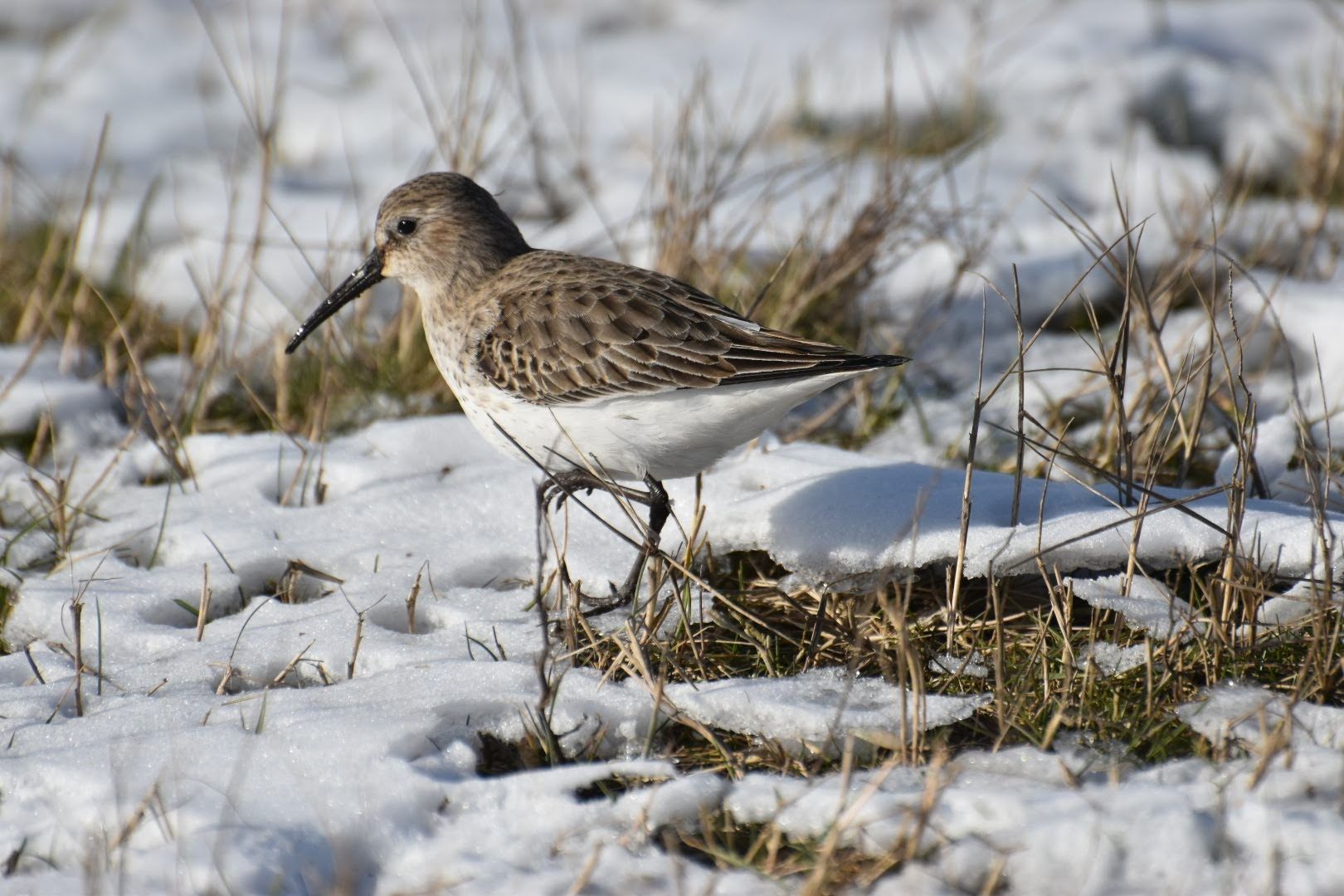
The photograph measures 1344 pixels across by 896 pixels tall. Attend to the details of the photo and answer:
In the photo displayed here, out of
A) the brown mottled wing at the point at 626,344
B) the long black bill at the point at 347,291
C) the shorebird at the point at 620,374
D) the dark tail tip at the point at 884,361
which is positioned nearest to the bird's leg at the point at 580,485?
the shorebird at the point at 620,374

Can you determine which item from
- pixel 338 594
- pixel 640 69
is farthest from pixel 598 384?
pixel 640 69

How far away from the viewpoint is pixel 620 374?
4066 millimetres

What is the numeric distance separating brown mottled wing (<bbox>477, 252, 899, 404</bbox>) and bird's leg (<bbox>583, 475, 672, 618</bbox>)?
1.20ft

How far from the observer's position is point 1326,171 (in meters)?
6.34

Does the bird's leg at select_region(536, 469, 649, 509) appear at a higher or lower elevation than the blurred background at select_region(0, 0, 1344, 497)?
lower

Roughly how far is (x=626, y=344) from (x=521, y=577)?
0.86 m

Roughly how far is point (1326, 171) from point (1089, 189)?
3.82 ft

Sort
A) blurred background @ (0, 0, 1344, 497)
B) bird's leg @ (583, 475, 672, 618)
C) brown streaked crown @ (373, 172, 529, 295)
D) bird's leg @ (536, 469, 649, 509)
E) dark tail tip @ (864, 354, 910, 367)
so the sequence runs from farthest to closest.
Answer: blurred background @ (0, 0, 1344, 497) → brown streaked crown @ (373, 172, 529, 295) → bird's leg @ (536, 469, 649, 509) → bird's leg @ (583, 475, 672, 618) → dark tail tip @ (864, 354, 910, 367)

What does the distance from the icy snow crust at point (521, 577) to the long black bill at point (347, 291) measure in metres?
0.42

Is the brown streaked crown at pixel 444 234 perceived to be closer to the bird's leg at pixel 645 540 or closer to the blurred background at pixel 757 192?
the blurred background at pixel 757 192

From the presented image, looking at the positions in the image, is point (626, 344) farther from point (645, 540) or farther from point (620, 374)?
point (645, 540)

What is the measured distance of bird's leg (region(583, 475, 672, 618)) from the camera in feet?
12.9

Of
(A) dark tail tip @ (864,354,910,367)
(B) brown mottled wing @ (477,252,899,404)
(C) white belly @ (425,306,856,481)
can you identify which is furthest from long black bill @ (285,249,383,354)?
(A) dark tail tip @ (864,354,910,367)

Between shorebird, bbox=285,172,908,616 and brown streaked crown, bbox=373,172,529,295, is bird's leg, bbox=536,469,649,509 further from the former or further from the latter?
brown streaked crown, bbox=373,172,529,295
